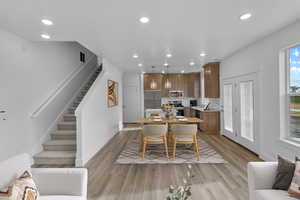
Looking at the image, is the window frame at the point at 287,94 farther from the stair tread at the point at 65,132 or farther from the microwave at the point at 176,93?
the microwave at the point at 176,93

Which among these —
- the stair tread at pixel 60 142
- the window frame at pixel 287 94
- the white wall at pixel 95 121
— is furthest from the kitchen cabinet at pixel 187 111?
the stair tread at pixel 60 142

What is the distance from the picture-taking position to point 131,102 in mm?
8867

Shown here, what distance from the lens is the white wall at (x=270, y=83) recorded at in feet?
10.1

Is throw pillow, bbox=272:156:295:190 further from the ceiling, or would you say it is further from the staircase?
the staircase

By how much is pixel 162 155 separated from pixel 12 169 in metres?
3.10

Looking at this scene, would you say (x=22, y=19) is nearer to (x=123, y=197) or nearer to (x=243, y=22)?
(x=123, y=197)

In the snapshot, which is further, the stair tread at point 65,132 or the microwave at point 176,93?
the microwave at point 176,93

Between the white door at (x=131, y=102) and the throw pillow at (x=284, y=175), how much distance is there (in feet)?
23.9

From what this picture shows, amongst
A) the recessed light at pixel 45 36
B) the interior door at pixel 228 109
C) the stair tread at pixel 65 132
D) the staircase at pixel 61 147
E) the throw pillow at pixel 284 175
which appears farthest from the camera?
the interior door at pixel 228 109

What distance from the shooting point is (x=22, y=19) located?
264 centimetres

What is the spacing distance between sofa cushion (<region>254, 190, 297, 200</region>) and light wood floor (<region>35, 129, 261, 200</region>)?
748mm

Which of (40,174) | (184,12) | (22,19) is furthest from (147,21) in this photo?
(40,174)

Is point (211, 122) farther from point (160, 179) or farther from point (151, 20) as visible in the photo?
point (151, 20)

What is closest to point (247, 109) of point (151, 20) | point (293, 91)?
point (293, 91)
